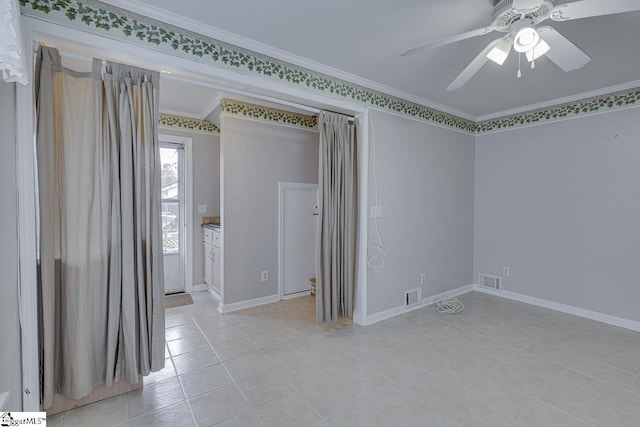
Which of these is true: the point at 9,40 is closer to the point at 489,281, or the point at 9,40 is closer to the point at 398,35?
the point at 398,35

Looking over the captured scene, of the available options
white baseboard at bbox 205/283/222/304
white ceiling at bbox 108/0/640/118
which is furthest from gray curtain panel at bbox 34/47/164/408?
white baseboard at bbox 205/283/222/304

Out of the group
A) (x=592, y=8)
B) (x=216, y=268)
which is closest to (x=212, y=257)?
(x=216, y=268)

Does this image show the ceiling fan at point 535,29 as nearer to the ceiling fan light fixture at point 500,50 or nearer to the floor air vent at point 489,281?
the ceiling fan light fixture at point 500,50

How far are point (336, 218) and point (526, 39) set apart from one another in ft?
6.38

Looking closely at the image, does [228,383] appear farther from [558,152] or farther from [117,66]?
[558,152]

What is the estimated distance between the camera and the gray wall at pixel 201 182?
170 inches

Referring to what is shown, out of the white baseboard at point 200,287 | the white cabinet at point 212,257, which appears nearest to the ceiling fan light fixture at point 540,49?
the white cabinet at point 212,257

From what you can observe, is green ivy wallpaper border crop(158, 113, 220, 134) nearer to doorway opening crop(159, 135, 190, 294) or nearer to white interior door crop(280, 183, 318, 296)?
doorway opening crop(159, 135, 190, 294)

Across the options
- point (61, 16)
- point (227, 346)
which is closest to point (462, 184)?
point (227, 346)

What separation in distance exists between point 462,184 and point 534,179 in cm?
81

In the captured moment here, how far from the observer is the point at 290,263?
4008mm

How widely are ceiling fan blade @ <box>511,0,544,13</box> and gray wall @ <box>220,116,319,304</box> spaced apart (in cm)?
275

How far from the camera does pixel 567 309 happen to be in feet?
11.5

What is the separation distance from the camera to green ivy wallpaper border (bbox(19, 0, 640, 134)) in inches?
67.3
